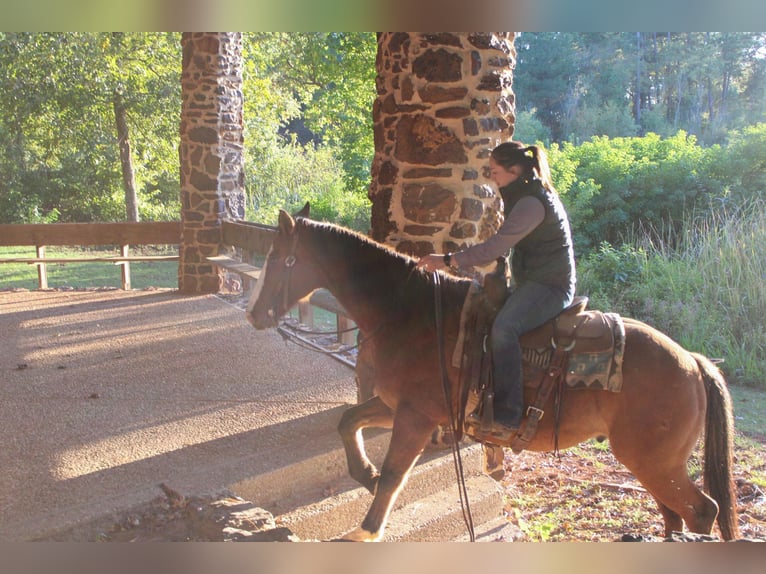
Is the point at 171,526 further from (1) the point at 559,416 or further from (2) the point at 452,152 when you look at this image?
(2) the point at 452,152

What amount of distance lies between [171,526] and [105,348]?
12.1ft

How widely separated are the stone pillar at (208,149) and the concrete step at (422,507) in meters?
5.67

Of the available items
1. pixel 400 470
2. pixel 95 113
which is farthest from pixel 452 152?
pixel 95 113

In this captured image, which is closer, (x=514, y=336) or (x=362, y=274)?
(x=514, y=336)

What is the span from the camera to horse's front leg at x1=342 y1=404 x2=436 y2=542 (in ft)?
8.99


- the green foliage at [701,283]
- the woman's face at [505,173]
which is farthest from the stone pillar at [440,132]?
the green foliage at [701,283]

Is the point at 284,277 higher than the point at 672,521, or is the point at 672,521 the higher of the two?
the point at 284,277

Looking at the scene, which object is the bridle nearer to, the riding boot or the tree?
the riding boot

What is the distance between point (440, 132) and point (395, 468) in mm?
1938

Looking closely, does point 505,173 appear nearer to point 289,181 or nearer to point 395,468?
point 395,468

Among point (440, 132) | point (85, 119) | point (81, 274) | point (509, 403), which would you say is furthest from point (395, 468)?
point (81, 274)

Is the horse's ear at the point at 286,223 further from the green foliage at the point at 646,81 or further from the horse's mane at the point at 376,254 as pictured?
the green foliage at the point at 646,81

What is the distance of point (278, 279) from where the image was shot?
2.72 m

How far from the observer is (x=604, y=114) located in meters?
7.36
